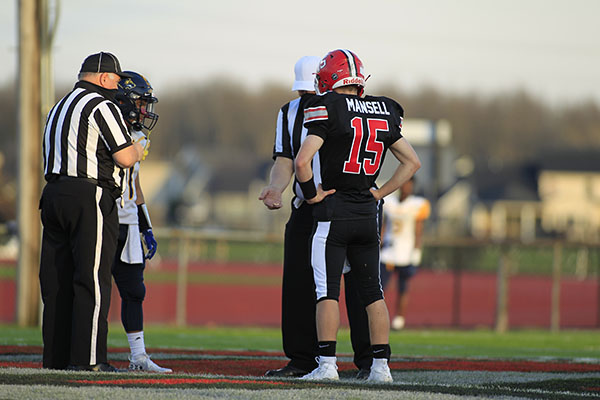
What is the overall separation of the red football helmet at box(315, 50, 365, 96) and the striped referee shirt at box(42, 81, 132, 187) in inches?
50.3

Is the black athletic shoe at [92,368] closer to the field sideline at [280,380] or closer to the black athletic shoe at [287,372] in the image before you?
the field sideline at [280,380]

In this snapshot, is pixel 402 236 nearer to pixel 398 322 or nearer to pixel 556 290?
pixel 398 322

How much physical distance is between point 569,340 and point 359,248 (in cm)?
768

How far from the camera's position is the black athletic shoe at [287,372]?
6.14 meters

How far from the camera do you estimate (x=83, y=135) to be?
5855mm

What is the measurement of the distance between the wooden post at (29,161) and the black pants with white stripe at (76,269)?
20.5ft

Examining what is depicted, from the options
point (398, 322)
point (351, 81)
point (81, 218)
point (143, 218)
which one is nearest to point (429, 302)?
point (398, 322)

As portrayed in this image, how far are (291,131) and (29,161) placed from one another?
674 centimetres

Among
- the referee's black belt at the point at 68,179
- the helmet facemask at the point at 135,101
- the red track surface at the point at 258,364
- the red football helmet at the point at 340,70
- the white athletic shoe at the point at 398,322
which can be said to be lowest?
the white athletic shoe at the point at 398,322

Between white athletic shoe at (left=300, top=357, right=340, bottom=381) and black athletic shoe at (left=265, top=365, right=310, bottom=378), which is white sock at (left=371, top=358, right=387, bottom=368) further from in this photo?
black athletic shoe at (left=265, top=365, right=310, bottom=378)

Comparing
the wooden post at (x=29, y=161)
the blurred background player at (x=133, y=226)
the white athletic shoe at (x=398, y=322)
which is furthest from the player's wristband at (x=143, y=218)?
the white athletic shoe at (x=398, y=322)

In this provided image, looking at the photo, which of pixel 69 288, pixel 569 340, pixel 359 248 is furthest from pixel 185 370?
pixel 569 340

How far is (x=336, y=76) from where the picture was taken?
18.9 ft

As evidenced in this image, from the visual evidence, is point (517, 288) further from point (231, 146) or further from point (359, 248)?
point (231, 146)
